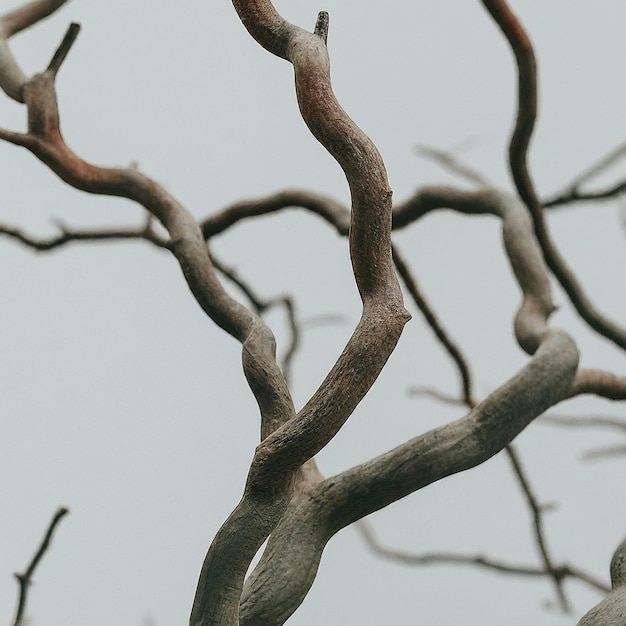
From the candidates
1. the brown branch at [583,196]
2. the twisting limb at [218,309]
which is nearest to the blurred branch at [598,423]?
the brown branch at [583,196]

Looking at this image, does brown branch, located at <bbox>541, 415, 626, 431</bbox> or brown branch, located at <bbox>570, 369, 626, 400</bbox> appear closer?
brown branch, located at <bbox>570, 369, 626, 400</bbox>

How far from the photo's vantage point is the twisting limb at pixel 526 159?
Answer: 1446 millimetres

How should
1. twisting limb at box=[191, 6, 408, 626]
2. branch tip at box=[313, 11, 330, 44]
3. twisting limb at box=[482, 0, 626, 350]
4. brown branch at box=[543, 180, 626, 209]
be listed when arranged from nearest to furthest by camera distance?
1. twisting limb at box=[191, 6, 408, 626]
2. branch tip at box=[313, 11, 330, 44]
3. twisting limb at box=[482, 0, 626, 350]
4. brown branch at box=[543, 180, 626, 209]

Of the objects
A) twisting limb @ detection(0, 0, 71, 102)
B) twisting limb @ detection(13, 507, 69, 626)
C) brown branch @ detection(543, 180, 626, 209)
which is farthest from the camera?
brown branch @ detection(543, 180, 626, 209)

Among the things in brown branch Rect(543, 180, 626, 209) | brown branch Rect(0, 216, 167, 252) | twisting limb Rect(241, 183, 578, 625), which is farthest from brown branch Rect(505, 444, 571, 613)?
brown branch Rect(0, 216, 167, 252)

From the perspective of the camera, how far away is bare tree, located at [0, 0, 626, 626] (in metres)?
0.76

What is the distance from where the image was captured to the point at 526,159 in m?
1.53

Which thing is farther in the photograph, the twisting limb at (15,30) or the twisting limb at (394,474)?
the twisting limb at (15,30)

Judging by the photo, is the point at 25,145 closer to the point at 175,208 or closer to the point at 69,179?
the point at 69,179

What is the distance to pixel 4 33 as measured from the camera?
1477 millimetres

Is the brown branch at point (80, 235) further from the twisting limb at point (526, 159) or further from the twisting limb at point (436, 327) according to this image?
the twisting limb at point (526, 159)

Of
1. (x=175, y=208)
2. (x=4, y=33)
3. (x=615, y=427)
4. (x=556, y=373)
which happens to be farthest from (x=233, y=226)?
(x=615, y=427)

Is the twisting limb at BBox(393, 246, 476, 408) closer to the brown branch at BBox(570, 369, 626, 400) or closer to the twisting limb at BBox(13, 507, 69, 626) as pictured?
the brown branch at BBox(570, 369, 626, 400)

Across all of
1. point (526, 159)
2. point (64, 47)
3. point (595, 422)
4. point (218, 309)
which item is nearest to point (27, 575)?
point (218, 309)
